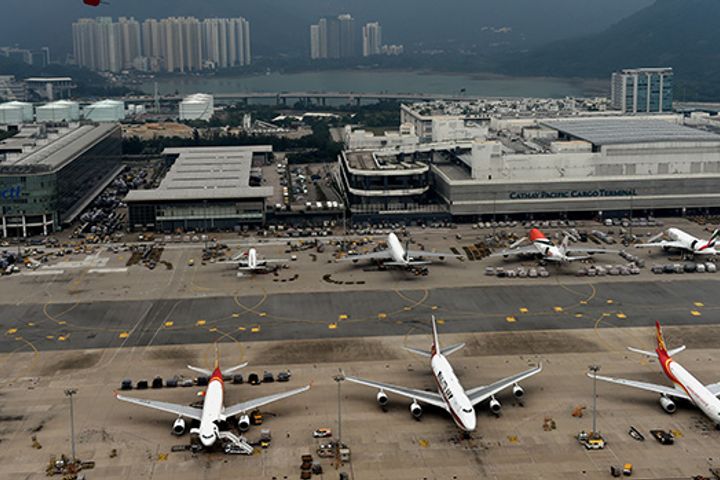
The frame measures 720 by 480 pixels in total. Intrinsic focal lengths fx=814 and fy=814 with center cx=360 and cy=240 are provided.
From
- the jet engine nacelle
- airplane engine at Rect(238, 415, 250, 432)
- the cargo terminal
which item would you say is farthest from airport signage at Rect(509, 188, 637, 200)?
airplane engine at Rect(238, 415, 250, 432)

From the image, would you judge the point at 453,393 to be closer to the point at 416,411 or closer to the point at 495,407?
the point at 416,411

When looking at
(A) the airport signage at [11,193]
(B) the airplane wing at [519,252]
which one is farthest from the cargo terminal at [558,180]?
(A) the airport signage at [11,193]

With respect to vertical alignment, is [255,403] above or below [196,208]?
below

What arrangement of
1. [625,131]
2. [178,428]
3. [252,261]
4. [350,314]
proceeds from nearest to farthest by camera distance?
[178,428]
[350,314]
[252,261]
[625,131]

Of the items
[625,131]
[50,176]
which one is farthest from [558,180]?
[50,176]

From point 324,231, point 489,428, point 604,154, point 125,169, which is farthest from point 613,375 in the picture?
point 125,169

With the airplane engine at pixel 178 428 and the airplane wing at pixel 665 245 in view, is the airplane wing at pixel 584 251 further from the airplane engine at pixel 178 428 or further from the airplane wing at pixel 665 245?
the airplane engine at pixel 178 428

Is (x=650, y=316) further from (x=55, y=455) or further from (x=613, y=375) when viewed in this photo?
(x=55, y=455)
